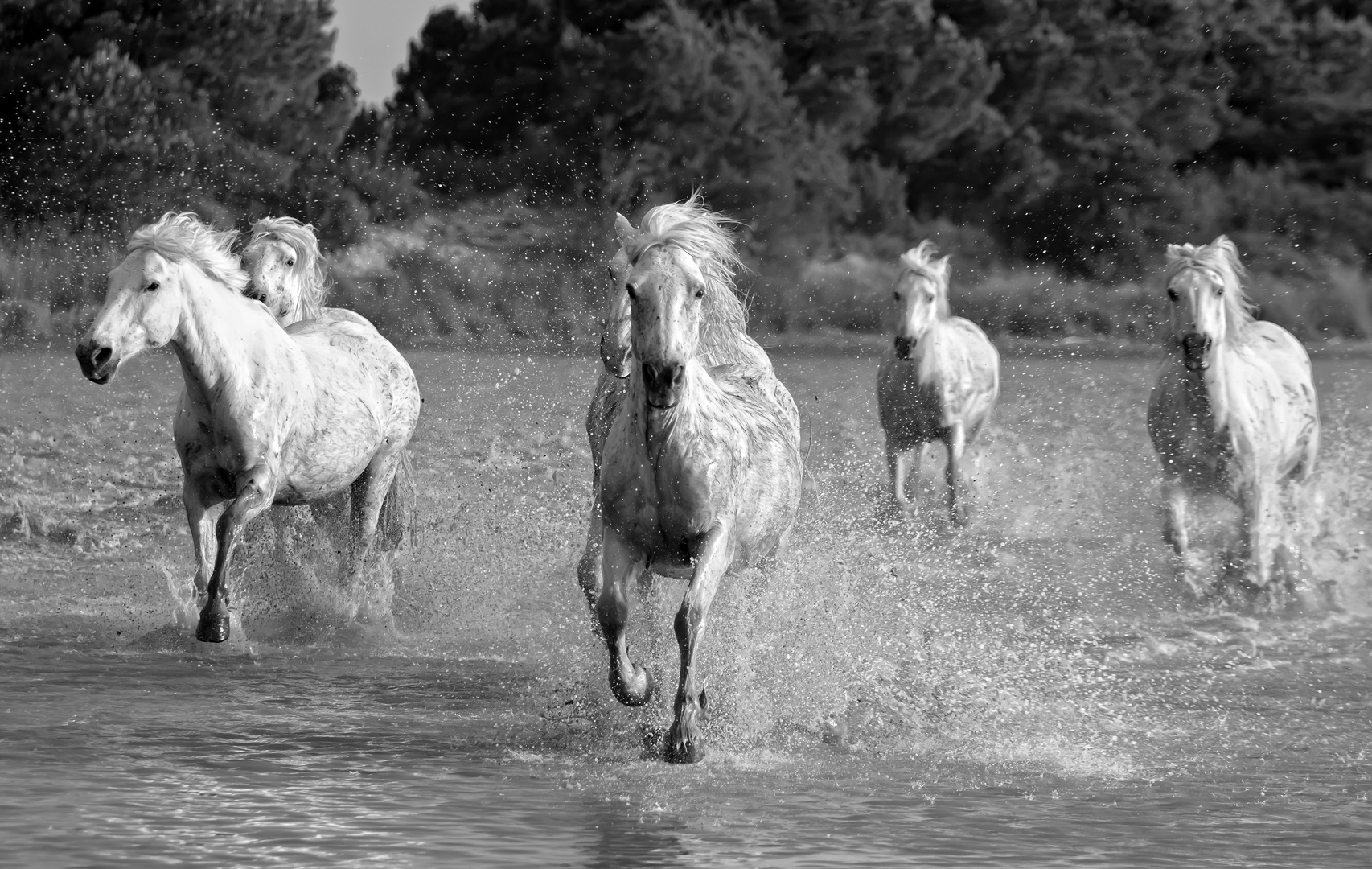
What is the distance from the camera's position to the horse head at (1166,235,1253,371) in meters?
9.06

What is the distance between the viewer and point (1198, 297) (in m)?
9.06

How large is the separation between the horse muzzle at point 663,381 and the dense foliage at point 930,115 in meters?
24.6

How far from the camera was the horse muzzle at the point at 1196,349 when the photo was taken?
356 inches

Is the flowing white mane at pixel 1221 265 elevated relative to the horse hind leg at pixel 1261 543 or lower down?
elevated

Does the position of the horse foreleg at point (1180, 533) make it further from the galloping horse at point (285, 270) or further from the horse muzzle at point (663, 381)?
the horse muzzle at point (663, 381)

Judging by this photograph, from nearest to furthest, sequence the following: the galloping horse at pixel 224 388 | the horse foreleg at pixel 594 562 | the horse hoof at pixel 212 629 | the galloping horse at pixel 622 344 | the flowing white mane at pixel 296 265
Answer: the galloping horse at pixel 622 344
the horse foreleg at pixel 594 562
the horse hoof at pixel 212 629
the galloping horse at pixel 224 388
the flowing white mane at pixel 296 265

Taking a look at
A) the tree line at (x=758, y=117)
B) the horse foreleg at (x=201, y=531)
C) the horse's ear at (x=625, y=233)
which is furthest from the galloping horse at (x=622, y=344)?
the tree line at (x=758, y=117)

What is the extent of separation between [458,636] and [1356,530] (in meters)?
5.43

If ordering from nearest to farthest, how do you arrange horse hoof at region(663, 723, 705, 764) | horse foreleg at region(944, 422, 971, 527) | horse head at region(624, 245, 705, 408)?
horse head at region(624, 245, 705, 408) → horse hoof at region(663, 723, 705, 764) → horse foreleg at region(944, 422, 971, 527)

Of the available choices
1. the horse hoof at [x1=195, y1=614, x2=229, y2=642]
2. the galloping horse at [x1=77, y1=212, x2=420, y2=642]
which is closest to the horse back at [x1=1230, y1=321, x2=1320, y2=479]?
the galloping horse at [x1=77, y1=212, x2=420, y2=642]

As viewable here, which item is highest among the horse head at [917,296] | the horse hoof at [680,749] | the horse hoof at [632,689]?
the horse head at [917,296]

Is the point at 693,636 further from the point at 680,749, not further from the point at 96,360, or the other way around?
the point at 96,360

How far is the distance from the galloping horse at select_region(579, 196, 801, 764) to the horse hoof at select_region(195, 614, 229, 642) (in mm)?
1398

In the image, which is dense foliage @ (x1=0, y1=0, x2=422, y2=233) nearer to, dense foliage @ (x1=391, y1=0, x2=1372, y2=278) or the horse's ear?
dense foliage @ (x1=391, y1=0, x2=1372, y2=278)
